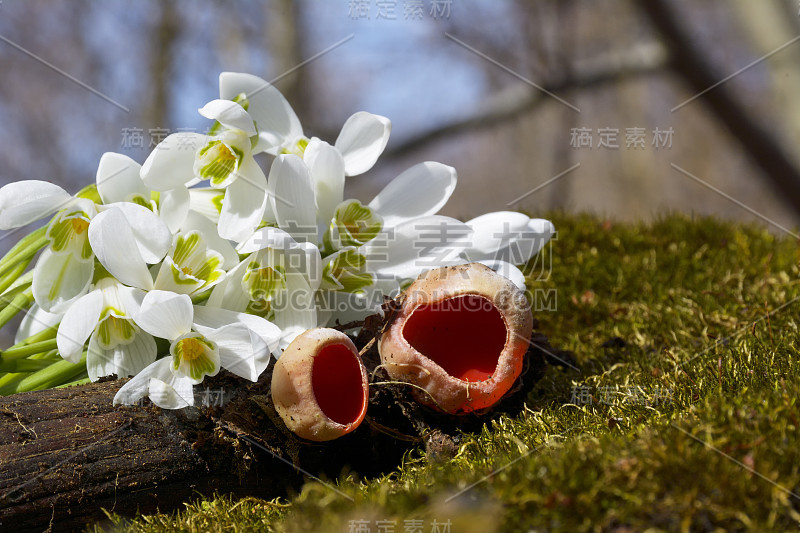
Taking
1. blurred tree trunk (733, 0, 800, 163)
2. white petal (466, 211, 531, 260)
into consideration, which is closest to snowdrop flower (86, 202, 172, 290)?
white petal (466, 211, 531, 260)

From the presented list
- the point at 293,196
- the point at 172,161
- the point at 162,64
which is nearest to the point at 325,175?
the point at 293,196

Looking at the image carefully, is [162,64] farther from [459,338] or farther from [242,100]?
[459,338]

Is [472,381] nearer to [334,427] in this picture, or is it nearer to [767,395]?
[334,427]

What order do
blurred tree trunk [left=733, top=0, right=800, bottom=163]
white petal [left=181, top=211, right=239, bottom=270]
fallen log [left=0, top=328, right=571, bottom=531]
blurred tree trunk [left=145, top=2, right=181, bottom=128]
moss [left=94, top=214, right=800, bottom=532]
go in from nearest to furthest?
moss [left=94, top=214, right=800, bottom=532] → fallen log [left=0, top=328, right=571, bottom=531] → white petal [left=181, top=211, right=239, bottom=270] → blurred tree trunk [left=733, top=0, right=800, bottom=163] → blurred tree trunk [left=145, top=2, right=181, bottom=128]

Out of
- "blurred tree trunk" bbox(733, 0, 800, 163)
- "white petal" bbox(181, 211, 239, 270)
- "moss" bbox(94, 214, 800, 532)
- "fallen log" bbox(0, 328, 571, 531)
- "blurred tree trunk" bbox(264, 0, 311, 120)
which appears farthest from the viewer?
"blurred tree trunk" bbox(264, 0, 311, 120)

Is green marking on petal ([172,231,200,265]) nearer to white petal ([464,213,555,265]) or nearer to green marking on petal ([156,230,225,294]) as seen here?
green marking on petal ([156,230,225,294])

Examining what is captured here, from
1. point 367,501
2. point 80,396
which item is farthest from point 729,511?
point 80,396
